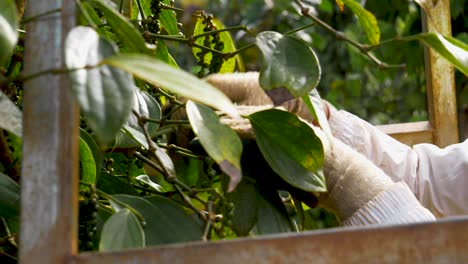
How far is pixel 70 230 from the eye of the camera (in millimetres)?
490

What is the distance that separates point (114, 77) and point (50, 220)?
0.08 metres

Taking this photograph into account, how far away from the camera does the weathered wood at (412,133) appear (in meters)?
1.51

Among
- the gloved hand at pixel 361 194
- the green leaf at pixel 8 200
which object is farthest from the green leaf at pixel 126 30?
the gloved hand at pixel 361 194

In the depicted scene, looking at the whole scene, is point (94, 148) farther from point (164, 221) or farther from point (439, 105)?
point (439, 105)

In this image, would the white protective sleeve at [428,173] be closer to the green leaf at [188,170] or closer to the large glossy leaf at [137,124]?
the green leaf at [188,170]

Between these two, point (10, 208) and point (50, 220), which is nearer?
point (50, 220)

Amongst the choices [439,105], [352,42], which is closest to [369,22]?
[352,42]

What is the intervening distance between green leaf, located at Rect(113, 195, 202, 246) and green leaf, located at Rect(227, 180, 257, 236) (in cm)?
9

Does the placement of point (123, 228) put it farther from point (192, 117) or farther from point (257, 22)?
point (257, 22)

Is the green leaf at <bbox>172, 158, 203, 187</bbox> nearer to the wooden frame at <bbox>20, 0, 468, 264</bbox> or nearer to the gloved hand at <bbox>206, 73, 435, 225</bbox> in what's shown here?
the gloved hand at <bbox>206, 73, 435, 225</bbox>

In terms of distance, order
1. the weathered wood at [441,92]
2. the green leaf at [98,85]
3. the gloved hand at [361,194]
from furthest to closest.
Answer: the weathered wood at [441,92]
the gloved hand at [361,194]
the green leaf at [98,85]

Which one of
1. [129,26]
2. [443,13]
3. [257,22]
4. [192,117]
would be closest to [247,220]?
[192,117]

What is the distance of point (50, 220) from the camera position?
1.60 ft

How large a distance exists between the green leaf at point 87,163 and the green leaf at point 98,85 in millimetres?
244
